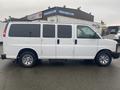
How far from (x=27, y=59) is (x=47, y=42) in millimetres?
1224

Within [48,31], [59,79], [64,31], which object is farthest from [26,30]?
[59,79]

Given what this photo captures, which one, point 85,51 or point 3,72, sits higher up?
point 85,51

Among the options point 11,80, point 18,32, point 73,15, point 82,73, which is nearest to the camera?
point 11,80

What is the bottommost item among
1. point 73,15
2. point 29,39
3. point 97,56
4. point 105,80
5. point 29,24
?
point 105,80

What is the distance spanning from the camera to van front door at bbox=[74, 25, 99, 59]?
8.29 m

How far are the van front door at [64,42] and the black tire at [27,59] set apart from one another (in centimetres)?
114

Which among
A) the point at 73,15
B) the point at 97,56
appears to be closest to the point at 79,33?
the point at 97,56

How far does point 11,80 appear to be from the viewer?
6.23 meters

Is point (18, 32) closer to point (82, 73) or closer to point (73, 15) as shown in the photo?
point (82, 73)

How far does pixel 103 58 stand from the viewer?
28.2 ft

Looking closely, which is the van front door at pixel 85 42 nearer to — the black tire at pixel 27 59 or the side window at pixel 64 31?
the side window at pixel 64 31

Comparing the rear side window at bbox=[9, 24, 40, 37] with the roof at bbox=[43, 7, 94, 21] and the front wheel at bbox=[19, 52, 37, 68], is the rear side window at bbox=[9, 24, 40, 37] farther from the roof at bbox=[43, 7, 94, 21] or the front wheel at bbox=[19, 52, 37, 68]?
the roof at bbox=[43, 7, 94, 21]

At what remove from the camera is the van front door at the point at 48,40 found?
321 inches

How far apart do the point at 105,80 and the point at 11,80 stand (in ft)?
11.0
